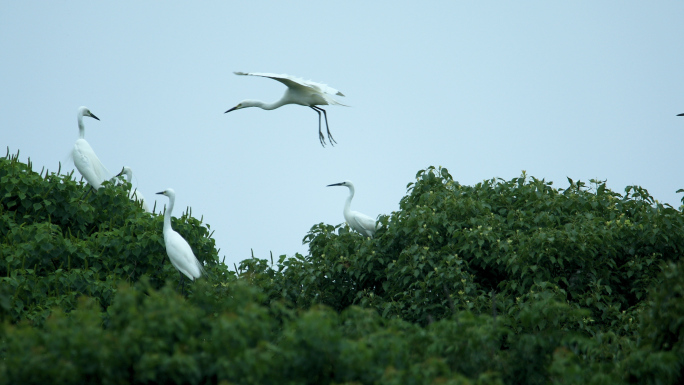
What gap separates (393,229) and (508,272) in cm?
147

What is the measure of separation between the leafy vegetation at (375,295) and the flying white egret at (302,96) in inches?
71.1

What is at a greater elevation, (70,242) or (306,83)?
(306,83)

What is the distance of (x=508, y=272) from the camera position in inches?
326

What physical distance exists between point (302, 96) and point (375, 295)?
12.5ft

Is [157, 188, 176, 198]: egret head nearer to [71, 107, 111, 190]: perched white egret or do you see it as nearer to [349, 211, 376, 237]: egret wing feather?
[71, 107, 111, 190]: perched white egret

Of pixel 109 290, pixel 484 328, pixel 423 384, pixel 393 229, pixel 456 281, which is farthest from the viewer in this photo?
pixel 109 290

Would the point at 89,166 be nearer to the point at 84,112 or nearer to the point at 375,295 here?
the point at 84,112

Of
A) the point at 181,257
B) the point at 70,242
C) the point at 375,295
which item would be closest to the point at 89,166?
the point at 70,242

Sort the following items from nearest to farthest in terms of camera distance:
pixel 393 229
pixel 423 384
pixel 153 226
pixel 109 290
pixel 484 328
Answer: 1. pixel 423 384
2. pixel 484 328
3. pixel 393 229
4. pixel 109 290
5. pixel 153 226

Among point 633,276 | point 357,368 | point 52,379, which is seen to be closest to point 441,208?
point 633,276

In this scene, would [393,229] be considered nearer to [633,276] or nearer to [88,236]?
[633,276]

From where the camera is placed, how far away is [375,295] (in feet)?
29.3

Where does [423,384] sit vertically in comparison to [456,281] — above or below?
below

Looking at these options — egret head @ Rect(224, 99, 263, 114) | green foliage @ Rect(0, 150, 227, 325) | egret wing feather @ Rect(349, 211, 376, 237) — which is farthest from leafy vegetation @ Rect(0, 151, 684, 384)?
egret head @ Rect(224, 99, 263, 114)
